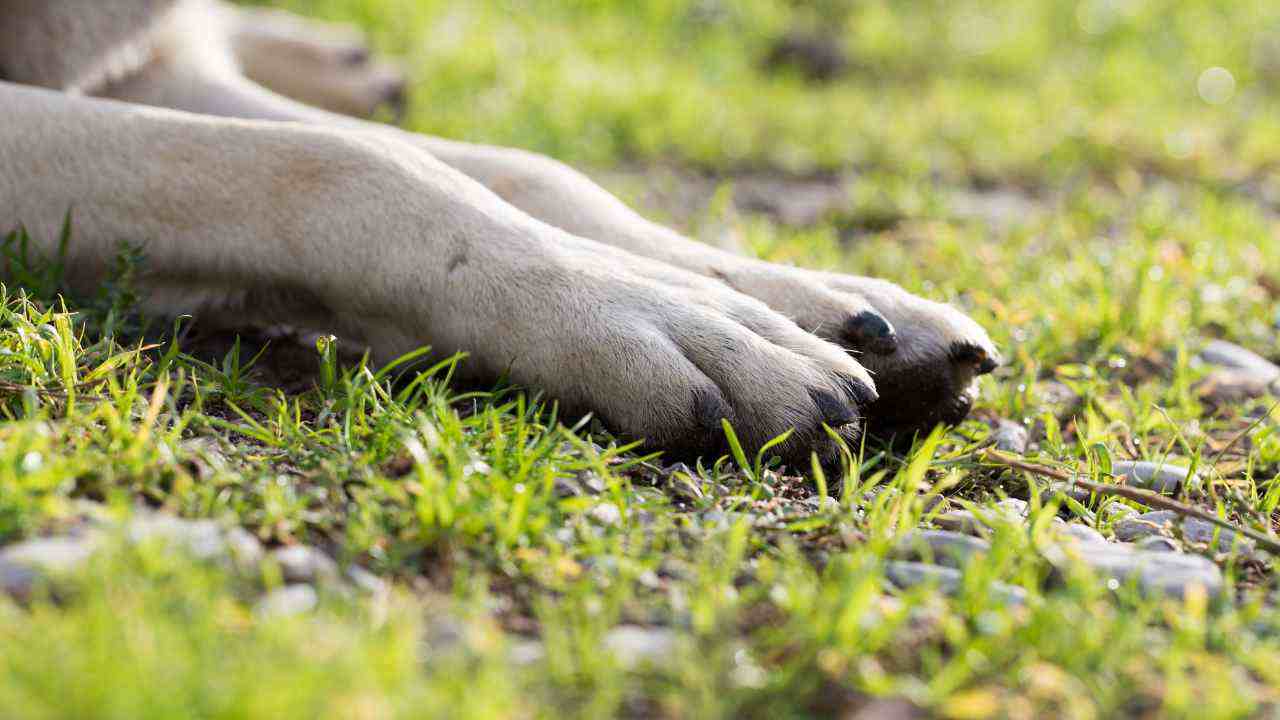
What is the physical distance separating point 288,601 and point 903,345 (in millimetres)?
1067

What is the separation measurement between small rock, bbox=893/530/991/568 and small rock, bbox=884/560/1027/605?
0.02m

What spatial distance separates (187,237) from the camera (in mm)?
2027

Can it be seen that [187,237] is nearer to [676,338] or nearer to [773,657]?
[676,338]

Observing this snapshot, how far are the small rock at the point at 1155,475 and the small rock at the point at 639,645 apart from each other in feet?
3.25

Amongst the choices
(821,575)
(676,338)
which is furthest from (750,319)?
(821,575)

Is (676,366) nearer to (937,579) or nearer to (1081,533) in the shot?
(937,579)

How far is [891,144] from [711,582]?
126 inches

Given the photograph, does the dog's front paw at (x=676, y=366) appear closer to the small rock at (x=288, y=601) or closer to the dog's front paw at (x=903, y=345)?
the dog's front paw at (x=903, y=345)

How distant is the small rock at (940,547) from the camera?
4.89ft

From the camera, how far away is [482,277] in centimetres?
183

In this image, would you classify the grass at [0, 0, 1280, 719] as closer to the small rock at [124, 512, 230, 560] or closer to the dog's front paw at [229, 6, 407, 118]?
the small rock at [124, 512, 230, 560]

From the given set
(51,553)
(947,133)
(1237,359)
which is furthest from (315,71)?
(51,553)

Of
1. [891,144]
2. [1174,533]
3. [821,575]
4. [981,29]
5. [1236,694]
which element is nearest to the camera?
[1236,694]

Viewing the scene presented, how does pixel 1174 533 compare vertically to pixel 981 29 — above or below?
below
